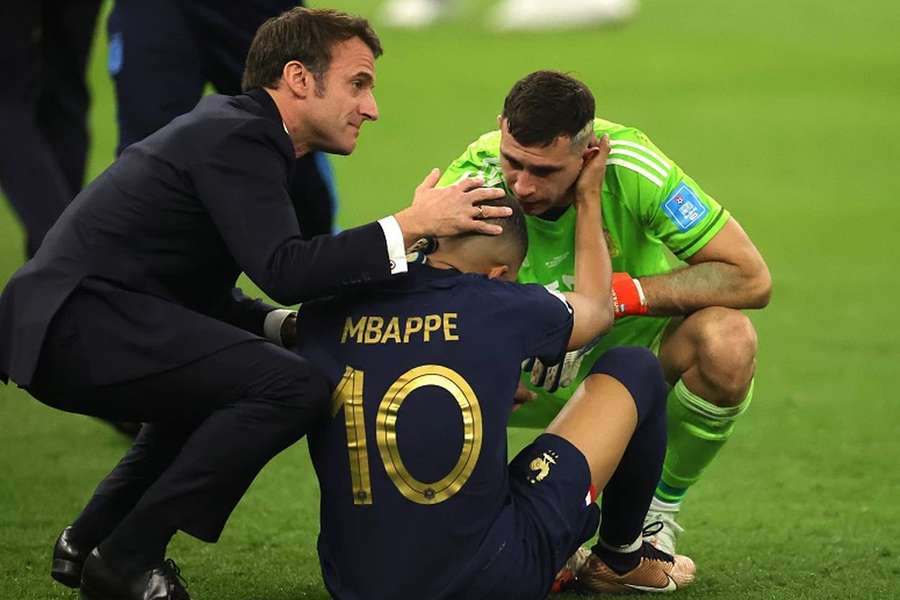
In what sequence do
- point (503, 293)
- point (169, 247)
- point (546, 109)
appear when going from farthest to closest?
point (546, 109)
point (169, 247)
point (503, 293)

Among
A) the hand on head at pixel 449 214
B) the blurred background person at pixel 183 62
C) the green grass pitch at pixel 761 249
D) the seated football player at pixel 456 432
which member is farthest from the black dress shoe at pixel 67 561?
the blurred background person at pixel 183 62

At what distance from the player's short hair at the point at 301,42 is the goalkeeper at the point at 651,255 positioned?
1.53 feet

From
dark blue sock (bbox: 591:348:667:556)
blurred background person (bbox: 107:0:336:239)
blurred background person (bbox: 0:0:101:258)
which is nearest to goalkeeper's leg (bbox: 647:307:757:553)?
dark blue sock (bbox: 591:348:667:556)

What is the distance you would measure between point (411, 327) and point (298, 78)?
0.62m

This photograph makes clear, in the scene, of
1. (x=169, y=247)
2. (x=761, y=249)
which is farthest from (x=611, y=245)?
(x=761, y=249)

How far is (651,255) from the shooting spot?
4191mm

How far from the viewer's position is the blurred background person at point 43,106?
212 inches

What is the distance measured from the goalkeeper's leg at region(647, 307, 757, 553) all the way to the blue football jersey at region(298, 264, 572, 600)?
75 centimetres

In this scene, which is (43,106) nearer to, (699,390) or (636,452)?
(699,390)

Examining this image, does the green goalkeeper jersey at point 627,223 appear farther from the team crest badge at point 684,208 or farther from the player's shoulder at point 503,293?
the player's shoulder at point 503,293

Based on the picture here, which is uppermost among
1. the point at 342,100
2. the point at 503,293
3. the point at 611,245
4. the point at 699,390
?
the point at 342,100

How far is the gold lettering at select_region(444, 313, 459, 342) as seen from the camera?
10.5 feet

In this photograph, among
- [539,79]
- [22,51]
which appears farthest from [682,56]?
[539,79]

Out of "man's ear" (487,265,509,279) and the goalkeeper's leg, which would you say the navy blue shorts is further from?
the goalkeeper's leg
